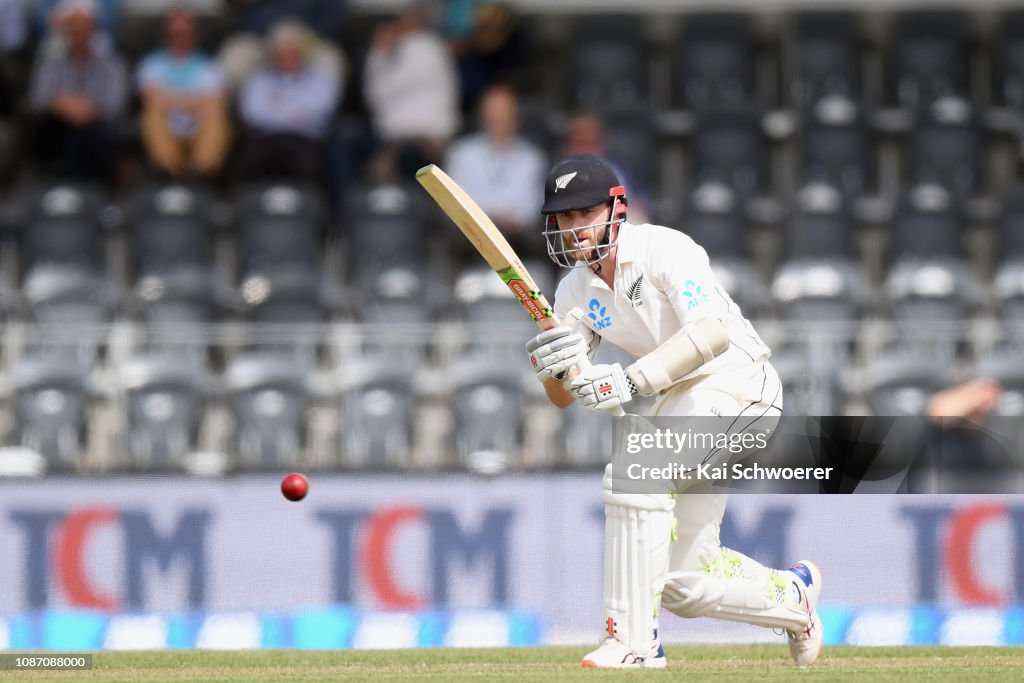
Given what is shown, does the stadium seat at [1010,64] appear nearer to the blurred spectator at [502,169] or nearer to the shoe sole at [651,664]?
the blurred spectator at [502,169]

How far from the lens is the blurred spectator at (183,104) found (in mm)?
11188

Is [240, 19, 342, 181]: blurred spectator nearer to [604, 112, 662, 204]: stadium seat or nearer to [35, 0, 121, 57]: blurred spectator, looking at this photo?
[35, 0, 121, 57]: blurred spectator

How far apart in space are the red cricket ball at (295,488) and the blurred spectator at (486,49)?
16.1 feet

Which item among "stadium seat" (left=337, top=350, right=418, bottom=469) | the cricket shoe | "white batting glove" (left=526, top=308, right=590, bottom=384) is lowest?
the cricket shoe

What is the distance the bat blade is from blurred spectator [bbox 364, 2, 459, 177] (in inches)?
218

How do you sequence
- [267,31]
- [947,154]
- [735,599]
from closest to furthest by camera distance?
[735,599] < [267,31] < [947,154]

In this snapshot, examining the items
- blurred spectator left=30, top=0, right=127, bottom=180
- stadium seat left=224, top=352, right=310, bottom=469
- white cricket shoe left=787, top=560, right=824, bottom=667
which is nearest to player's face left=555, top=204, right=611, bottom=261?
white cricket shoe left=787, top=560, right=824, bottom=667

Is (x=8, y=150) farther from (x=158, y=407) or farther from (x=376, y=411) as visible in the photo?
(x=376, y=411)

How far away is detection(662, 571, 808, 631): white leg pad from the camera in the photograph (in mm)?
5699

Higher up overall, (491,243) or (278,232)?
(278,232)

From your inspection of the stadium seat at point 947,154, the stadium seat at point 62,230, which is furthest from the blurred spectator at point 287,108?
the stadium seat at point 947,154

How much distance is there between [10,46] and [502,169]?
3.41 metres

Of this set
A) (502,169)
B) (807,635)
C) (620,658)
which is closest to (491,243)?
(620,658)

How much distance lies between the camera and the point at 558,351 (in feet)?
18.2
